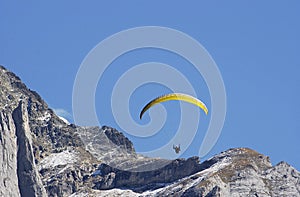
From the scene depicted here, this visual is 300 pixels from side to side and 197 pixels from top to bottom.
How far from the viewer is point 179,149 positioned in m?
159

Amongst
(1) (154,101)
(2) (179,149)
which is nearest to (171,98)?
(1) (154,101)

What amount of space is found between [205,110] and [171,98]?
470 cm

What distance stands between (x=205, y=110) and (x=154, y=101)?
6.66 meters

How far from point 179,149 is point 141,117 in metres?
27.3

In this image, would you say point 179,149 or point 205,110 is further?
point 179,149

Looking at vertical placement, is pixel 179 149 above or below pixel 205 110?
above

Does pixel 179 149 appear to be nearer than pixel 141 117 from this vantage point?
No

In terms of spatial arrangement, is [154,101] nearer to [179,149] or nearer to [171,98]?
[171,98]

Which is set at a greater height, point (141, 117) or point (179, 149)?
point (179, 149)

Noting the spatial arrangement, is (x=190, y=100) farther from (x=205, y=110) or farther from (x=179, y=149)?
(x=179, y=149)

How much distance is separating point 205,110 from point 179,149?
24908 millimetres

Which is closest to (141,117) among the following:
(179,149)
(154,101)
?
(154,101)

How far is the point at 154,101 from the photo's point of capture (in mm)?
135875

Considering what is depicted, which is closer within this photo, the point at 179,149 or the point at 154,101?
the point at 154,101
